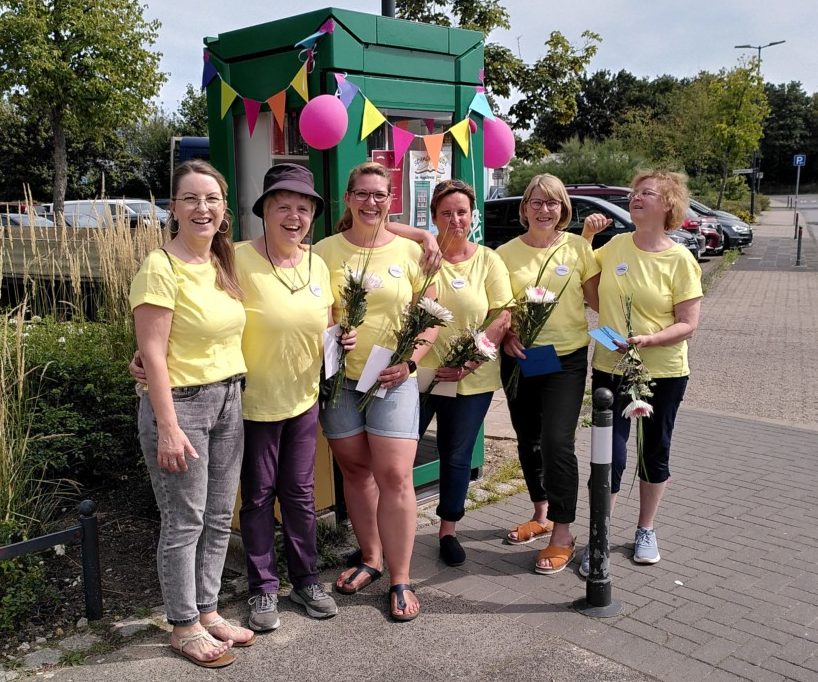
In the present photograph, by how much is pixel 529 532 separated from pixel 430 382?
119 cm

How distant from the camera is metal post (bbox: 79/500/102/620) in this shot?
367 centimetres

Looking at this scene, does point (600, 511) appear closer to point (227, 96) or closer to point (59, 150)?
point (227, 96)

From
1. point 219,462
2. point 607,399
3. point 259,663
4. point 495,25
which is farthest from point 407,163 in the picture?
point 495,25

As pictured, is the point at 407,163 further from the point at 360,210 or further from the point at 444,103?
the point at 360,210

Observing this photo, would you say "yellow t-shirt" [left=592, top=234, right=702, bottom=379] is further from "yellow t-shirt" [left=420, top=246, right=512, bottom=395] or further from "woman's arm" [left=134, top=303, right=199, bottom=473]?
"woman's arm" [left=134, top=303, right=199, bottom=473]

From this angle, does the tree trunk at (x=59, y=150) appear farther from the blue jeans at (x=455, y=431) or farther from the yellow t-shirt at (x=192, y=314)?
the yellow t-shirt at (x=192, y=314)

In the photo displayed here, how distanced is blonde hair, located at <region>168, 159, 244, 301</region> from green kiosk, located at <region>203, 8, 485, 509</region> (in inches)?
43.5

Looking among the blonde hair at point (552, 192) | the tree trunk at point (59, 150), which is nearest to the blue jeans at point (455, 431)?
the blonde hair at point (552, 192)

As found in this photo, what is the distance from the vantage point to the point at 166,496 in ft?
10.8

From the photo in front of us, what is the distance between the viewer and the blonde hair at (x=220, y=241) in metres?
3.31

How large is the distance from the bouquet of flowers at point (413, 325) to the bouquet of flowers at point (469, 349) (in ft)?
0.67

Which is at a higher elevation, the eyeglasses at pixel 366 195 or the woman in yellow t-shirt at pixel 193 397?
the eyeglasses at pixel 366 195

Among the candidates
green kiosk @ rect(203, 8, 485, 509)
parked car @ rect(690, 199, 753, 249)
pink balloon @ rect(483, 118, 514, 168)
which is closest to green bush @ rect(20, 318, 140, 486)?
green kiosk @ rect(203, 8, 485, 509)

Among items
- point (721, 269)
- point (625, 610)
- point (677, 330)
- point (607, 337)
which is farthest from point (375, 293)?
point (721, 269)
